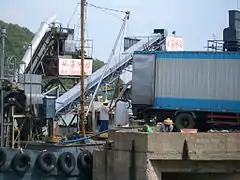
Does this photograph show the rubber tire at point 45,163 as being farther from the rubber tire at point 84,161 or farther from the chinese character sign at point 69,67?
the chinese character sign at point 69,67

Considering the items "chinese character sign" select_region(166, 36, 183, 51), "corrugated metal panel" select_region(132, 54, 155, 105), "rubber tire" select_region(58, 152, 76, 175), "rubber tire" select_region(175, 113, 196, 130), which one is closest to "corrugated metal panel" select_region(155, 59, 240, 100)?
"corrugated metal panel" select_region(132, 54, 155, 105)

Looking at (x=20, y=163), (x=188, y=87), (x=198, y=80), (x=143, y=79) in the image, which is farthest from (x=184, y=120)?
(x=20, y=163)

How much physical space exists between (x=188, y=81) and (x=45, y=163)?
11.1 m

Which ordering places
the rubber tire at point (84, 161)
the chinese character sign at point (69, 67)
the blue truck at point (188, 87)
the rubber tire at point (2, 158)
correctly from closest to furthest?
the rubber tire at point (2, 158), the rubber tire at point (84, 161), the blue truck at point (188, 87), the chinese character sign at point (69, 67)

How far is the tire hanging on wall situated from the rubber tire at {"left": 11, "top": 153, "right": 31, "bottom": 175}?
10.1 meters

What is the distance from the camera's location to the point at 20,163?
1742 cm

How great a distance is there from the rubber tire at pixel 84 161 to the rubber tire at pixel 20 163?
173 centimetres

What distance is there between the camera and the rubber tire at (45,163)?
17625mm

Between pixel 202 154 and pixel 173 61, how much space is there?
1113 cm

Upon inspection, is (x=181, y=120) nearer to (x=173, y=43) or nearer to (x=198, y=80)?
(x=198, y=80)

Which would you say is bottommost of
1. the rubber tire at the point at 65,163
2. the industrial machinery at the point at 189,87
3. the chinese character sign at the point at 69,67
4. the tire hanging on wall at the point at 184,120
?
the rubber tire at the point at 65,163

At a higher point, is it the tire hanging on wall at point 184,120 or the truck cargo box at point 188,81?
the truck cargo box at point 188,81

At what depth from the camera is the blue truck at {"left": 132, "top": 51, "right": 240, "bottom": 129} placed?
84.6ft

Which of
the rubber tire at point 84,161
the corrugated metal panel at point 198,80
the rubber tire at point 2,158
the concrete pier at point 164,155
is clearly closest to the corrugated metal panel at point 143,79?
the corrugated metal panel at point 198,80
